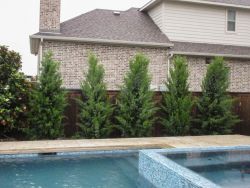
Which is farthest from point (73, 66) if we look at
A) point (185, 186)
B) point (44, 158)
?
point (185, 186)

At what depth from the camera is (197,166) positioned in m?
6.27

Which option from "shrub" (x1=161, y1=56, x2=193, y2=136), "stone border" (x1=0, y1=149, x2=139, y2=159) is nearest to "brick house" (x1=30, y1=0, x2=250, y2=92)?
"shrub" (x1=161, y1=56, x2=193, y2=136)

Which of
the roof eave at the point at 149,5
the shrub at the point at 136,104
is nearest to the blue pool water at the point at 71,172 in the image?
the shrub at the point at 136,104

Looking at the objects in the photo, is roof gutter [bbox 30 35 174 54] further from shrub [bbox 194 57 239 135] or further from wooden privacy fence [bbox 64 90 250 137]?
shrub [bbox 194 57 239 135]

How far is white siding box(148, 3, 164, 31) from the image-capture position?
15820 mm

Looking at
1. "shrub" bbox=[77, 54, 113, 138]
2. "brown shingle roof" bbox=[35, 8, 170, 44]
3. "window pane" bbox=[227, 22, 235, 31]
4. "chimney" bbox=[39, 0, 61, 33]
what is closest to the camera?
"shrub" bbox=[77, 54, 113, 138]

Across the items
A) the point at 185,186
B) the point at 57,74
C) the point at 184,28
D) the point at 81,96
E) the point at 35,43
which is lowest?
the point at 185,186

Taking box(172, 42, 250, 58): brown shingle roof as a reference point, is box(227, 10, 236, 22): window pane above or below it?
above

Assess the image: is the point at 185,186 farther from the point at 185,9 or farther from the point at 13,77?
the point at 185,9

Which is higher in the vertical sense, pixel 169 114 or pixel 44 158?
pixel 169 114

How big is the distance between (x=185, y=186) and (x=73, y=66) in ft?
31.0

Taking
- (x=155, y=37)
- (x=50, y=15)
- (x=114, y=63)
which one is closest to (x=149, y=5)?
(x=155, y=37)

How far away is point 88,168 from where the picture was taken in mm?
7668

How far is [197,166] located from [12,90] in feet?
21.2
